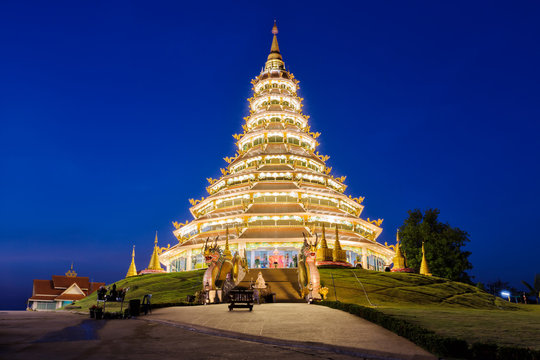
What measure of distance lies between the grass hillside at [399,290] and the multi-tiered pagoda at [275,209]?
5.61m

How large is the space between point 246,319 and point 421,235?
153 ft

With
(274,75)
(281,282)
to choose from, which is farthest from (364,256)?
(274,75)

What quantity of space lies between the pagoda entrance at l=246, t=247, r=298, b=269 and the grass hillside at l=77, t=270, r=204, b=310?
760 cm

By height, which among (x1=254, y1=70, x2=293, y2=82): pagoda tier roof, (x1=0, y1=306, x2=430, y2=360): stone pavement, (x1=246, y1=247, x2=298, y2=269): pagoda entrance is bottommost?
(x1=0, y1=306, x2=430, y2=360): stone pavement

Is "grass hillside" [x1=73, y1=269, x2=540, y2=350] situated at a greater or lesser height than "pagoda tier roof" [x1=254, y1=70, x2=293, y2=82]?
lesser

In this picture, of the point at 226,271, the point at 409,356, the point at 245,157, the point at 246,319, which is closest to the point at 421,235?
the point at 245,157

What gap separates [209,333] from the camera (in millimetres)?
13703

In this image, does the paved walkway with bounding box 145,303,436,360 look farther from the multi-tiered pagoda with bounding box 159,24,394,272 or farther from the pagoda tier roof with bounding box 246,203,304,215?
the pagoda tier roof with bounding box 246,203,304,215

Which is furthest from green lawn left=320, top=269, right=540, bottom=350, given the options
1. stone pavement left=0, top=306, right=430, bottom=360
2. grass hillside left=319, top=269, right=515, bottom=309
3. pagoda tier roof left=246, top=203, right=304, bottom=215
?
stone pavement left=0, top=306, right=430, bottom=360

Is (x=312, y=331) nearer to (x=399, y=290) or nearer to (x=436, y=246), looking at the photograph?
(x=399, y=290)

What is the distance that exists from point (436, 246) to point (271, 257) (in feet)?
79.4

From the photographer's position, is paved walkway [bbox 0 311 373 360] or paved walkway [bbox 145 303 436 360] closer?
paved walkway [bbox 0 311 373 360]

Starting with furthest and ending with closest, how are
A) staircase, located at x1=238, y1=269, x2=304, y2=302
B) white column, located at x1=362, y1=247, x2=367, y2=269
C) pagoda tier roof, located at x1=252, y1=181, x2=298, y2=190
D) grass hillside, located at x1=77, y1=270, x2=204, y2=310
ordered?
pagoda tier roof, located at x1=252, y1=181, x2=298, y2=190, white column, located at x1=362, y1=247, x2=367, y2=269, grass hillside, located at x1=77, y1=270, x2=204, y2=310, staircase, located at x1=238, y1=269, x2=304, y2=302

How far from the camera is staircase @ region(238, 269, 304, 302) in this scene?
99.2ft
